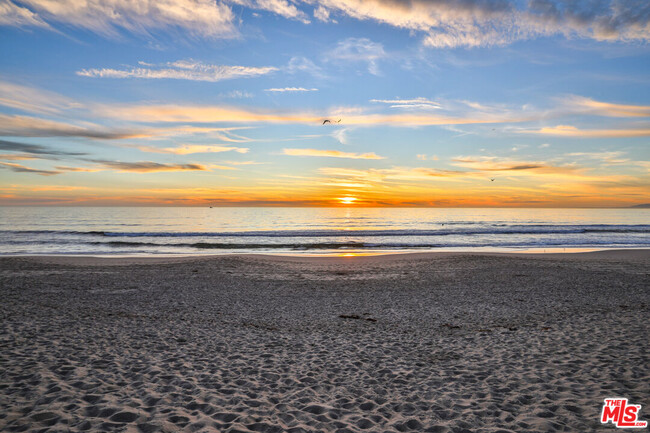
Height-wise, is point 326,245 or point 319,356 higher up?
point 319,356

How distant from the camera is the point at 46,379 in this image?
20.5 ft

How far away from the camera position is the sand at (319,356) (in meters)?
5.38

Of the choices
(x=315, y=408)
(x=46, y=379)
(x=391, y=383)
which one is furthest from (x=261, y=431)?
(x=46, y=379)

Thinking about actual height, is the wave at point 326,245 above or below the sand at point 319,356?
below

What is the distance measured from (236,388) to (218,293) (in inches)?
386

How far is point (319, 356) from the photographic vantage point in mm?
8203

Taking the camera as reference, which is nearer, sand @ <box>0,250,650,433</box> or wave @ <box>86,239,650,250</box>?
sand @ <box>0,250,650,433</box>

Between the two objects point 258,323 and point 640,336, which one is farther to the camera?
point 258,323

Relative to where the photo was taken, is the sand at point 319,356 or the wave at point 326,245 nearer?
the sand at point 319,356

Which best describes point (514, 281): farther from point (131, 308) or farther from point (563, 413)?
point (131, 308)

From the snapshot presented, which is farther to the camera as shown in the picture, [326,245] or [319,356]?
[326,245]

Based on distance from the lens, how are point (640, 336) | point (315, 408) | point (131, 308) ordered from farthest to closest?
point (131, 308)
point (640, 336)
point (315, 408)

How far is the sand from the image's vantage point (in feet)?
17.7

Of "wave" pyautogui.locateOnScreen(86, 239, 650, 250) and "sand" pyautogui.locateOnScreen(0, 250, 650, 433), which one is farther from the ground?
"sand" pyautogui.locateOnScreen(0, 250, 650, 433)
